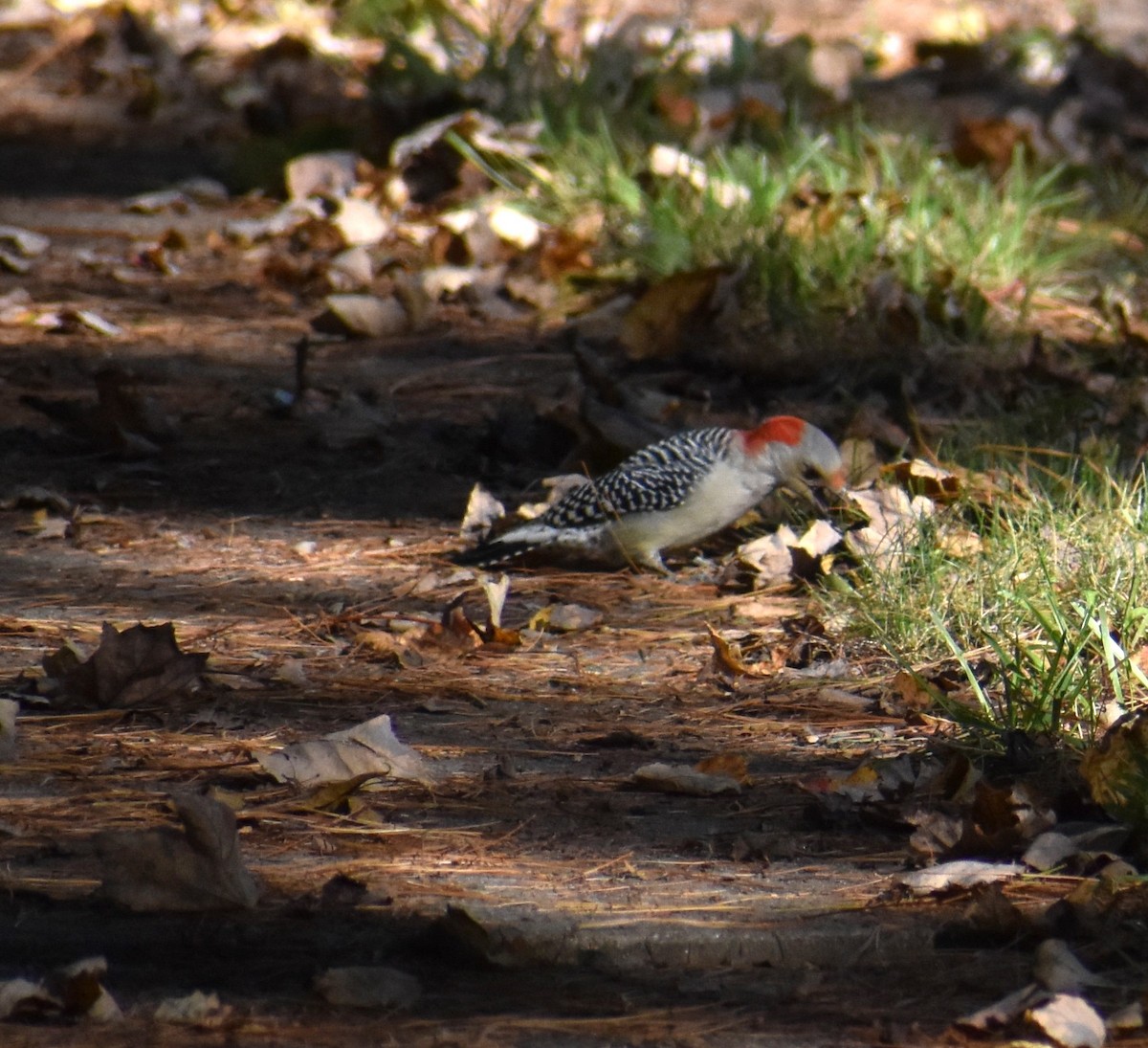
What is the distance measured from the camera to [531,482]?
501 cm

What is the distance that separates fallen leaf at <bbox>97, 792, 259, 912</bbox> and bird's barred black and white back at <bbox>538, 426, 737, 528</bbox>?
2.01m

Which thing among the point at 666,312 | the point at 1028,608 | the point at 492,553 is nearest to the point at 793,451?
the point at 492,553

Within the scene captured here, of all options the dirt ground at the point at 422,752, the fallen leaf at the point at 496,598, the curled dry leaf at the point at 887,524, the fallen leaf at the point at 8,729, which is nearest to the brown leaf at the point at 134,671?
the dirt ground at the point at 422,752

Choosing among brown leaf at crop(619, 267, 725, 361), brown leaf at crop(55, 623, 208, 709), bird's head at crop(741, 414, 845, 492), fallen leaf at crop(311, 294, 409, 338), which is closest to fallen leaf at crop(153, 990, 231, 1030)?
brown leaf at crop(55, 623, 208, 709)

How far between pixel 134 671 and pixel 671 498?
5.13 feet

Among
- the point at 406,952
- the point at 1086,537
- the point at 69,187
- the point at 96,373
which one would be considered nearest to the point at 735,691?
the point at 1086,537

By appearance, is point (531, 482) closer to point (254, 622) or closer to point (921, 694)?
point (254, 622)

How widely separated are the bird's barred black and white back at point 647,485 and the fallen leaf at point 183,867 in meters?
2.01

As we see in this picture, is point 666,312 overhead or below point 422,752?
below

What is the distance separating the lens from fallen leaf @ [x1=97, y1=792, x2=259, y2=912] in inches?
97.7

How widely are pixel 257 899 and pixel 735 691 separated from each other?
1.32m

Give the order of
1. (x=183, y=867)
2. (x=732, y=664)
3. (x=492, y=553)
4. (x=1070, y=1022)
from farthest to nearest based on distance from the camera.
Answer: (x=492, y=553)
(x=732, y=664)
(x=183, y=867)
(x=1070, y=1022)

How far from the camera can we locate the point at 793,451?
4.45 metres

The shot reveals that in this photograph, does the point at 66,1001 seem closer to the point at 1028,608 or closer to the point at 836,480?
the point at 1028,608
